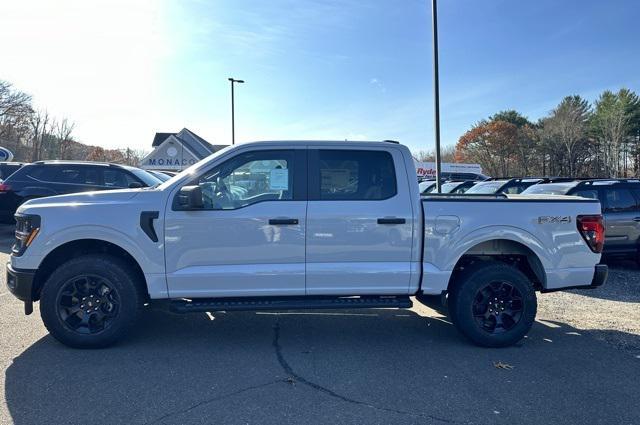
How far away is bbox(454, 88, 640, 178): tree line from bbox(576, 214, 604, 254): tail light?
160ft

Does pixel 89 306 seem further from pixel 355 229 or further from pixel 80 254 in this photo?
pixel 355 229

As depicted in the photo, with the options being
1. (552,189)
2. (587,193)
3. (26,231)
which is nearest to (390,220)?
(26,231)

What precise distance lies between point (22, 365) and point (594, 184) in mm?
9264

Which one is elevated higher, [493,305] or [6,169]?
[6,169]

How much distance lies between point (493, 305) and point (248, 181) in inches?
113

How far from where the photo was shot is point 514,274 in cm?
470

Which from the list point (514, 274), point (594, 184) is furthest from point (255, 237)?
point (594, 184)

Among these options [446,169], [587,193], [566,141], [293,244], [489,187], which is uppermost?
[566,141]

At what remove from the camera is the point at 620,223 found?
27.2 ft

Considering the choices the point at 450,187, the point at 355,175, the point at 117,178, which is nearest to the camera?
the point at 355,175

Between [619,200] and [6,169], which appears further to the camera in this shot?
[6,169]

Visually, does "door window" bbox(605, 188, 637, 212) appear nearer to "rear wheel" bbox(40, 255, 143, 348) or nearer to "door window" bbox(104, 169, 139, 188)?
"rear wheel" bbox(40, 255, 143, 348)

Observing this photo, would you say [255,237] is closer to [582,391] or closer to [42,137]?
[582,391]

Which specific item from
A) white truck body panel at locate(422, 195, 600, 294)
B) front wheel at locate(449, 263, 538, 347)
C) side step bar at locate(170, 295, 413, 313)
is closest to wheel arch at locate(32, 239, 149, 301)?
side step bar at locate(170, 295, 413, 313)
